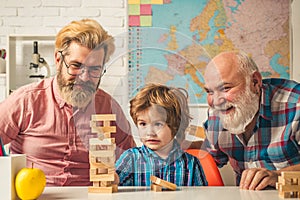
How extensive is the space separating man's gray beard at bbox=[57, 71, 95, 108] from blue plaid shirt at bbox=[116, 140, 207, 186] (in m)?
0.33

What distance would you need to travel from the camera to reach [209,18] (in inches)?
106

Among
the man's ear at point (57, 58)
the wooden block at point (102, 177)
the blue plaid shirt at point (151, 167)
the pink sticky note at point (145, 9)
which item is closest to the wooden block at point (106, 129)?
the wooden block at point (102, 177)

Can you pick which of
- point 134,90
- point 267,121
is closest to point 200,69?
point 134,90

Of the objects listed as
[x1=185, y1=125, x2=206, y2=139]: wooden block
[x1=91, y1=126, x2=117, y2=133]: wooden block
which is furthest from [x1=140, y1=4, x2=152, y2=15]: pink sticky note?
[x1=91, y1=126, x2=117, y2=133]: wooden block

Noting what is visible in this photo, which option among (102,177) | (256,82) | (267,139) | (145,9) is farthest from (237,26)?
(102,177)

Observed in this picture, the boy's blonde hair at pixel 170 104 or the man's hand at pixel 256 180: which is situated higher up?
the boy's blonde hair at pixel 170 104

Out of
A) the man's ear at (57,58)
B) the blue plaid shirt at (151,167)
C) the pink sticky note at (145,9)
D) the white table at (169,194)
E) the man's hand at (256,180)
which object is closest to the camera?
the white table at (169,194)

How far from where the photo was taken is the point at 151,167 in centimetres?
216

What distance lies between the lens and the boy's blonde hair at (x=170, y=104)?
2186 mm

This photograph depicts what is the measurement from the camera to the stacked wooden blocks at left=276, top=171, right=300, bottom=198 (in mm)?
1779

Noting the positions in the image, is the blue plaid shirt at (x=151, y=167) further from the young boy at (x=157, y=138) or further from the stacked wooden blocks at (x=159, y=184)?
the stacked wooden blocks at (x=159, y=184)

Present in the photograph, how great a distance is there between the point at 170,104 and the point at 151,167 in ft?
0.97

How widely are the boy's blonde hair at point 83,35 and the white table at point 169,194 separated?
32.8 inches

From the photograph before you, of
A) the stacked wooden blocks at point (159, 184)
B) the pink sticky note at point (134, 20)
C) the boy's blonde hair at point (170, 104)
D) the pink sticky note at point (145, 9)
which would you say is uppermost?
the pink sticky note at point (145, 9)
